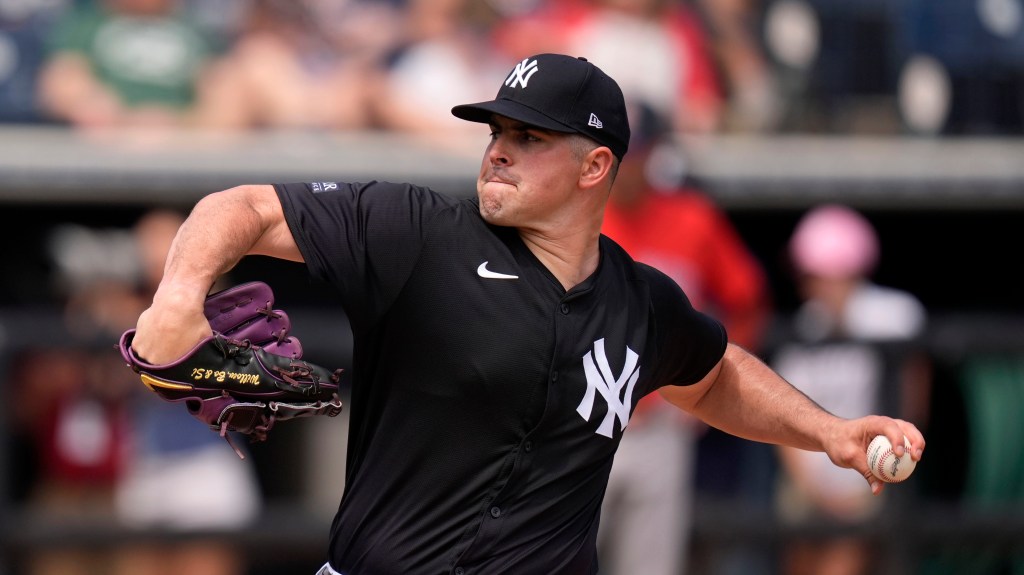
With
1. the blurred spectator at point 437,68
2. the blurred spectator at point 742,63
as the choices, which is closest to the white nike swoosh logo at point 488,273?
the blurred spectator at point 437,68

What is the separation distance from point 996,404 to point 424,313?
4828 millimetres

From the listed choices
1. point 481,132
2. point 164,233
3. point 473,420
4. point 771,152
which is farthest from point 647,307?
point 771,152

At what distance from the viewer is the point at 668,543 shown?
6711 millimetres

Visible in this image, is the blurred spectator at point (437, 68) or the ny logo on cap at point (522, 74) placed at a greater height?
the ny logo on cap at point (522, 74)

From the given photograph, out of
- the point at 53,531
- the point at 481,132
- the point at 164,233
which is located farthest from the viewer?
the point at 481,132

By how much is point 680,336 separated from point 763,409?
301 millimetres

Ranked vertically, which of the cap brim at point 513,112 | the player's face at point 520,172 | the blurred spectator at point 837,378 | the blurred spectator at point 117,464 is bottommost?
the blurred spectator at point 117,464

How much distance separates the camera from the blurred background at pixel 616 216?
6.54 metres

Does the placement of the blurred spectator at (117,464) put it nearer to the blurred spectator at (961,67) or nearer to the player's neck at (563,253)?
the player's neck at (563,253)

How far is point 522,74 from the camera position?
130 inches

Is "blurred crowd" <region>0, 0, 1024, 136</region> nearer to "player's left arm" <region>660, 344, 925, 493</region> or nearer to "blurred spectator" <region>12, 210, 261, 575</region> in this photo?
"blurred spectator" <region>12, 210, 261, 575</region>

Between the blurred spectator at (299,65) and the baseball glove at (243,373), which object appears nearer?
the baseball glove at (243,373)

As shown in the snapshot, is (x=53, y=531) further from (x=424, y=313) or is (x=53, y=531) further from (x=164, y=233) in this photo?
(x=424, y=313)

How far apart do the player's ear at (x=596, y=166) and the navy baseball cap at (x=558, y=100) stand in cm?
2
